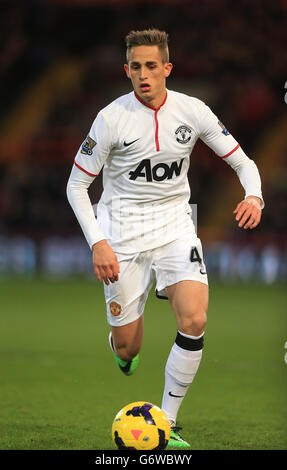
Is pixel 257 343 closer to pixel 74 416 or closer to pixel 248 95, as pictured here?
pixel 74 416

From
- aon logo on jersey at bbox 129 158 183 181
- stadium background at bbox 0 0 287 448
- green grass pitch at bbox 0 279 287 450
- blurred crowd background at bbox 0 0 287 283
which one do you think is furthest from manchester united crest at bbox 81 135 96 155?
blurred crowd background at bbox 0 0 287 283

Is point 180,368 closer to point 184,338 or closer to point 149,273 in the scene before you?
point 184,338

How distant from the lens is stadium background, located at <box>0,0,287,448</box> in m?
19.4

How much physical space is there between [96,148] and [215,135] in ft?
2.53

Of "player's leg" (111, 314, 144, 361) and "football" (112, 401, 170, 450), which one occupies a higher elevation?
"player's leg" (111, 314, 144, 361)

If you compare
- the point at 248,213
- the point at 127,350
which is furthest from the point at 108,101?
the point at 248,213

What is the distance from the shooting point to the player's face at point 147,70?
5.27 m

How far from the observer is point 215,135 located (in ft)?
18.2

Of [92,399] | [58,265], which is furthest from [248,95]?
[92,399]

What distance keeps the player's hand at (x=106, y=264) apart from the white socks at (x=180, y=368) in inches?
22.3

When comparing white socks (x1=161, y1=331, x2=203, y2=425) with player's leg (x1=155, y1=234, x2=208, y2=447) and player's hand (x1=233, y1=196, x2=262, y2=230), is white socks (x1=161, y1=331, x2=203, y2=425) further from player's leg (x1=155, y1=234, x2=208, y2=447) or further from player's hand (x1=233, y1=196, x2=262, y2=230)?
player's hand (x1=233, y1=196, x2=262, y2=230)

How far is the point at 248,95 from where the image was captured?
2411 centimetres

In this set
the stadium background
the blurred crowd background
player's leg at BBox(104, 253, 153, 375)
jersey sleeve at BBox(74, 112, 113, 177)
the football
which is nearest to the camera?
the football
